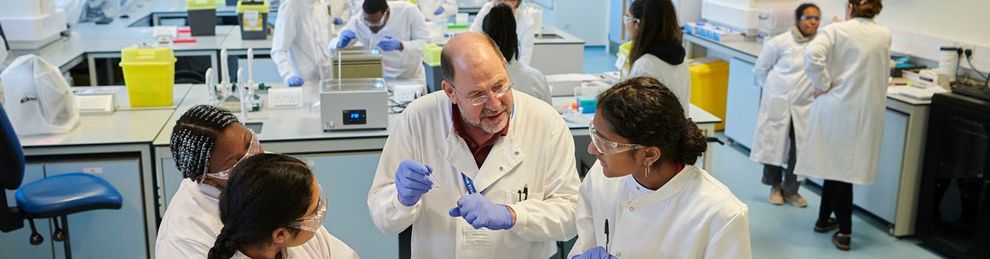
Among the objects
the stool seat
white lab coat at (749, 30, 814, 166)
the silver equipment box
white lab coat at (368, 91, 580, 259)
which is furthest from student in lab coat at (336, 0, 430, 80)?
white lab coat at (368, 91, 580, 259)

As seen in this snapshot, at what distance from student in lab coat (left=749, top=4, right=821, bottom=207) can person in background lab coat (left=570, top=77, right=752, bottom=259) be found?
3072 millimetres

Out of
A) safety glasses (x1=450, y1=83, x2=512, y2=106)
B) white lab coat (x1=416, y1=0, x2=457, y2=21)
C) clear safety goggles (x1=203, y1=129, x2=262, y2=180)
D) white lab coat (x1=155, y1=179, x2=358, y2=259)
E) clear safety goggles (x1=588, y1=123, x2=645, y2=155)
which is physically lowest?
white lab coat (x1=416, y1=0, x2=457, y2=21)

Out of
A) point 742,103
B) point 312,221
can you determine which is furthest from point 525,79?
point 742,103

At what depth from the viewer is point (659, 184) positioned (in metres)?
1.67

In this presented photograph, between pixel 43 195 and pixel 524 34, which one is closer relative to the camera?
pixel 43 195

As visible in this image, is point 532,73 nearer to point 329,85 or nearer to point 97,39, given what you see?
point 329,85

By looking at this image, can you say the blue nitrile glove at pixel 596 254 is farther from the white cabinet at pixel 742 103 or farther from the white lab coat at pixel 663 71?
the white cabinet at pixel 742 103

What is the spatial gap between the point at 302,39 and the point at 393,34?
69 cm

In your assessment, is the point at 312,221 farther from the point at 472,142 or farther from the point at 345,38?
the point at 345,38

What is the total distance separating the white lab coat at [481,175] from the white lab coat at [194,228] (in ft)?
1.00

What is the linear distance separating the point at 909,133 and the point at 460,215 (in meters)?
2.94

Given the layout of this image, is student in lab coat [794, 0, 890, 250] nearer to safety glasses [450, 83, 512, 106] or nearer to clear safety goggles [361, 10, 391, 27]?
clear safety goggles [361, 10, 391, 27]

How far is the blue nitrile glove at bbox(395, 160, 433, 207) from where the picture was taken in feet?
5.98

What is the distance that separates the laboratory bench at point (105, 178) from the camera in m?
3.28
